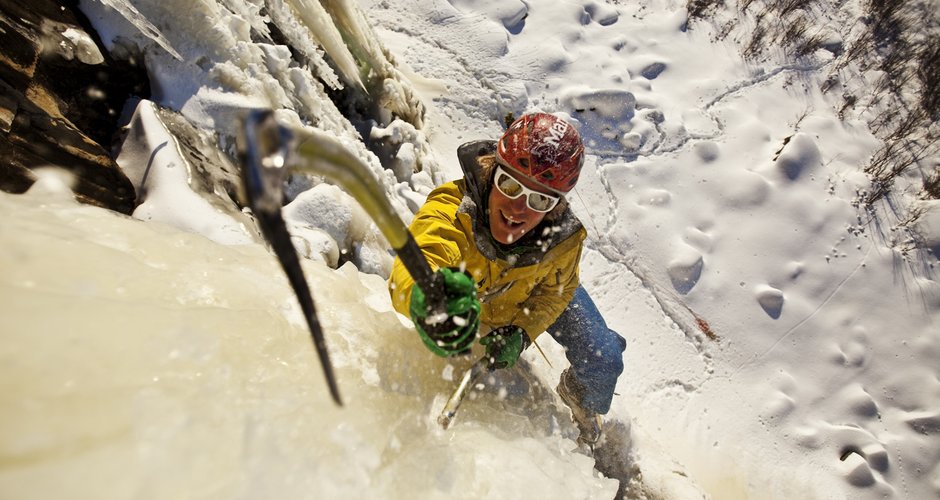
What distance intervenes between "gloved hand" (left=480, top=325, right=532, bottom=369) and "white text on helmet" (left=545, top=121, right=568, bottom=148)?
93cm

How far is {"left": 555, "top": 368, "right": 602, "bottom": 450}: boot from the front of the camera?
258 centimetres

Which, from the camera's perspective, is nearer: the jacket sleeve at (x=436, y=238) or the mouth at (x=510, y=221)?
the jacket sleeve at (x=436, y=238)

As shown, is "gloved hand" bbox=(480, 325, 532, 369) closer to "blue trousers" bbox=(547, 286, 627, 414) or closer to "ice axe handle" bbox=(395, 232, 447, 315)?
"blue trousers" bbox=(547, 286, 627, 414)

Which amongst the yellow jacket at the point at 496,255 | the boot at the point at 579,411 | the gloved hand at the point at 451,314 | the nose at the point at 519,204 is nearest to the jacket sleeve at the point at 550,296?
the yellow jacket at the point at 496,255

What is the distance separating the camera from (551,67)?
5.17 metres

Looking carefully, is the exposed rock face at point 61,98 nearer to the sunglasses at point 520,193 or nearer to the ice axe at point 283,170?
the ice axe at point 283,170

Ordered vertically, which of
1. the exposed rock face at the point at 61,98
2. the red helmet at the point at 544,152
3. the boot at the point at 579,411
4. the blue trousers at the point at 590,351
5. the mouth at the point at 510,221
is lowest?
the boot at the point at 579,411

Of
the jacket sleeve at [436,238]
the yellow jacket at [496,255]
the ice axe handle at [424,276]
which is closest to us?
the ice axe handle at [424,276]

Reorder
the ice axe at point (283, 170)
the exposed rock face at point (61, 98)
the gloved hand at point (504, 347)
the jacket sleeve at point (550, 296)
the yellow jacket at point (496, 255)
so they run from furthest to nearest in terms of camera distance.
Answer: the jacket sleeve at point (550, 296) < the gloved hand at point (504, 347) < the yellow jacket at point (496, 255) < the exposed rock face at point (61, 98) < the ice axe at point (283, 170)

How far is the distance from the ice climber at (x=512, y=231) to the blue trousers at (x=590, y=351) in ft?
0.09

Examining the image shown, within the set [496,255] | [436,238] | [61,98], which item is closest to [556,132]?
[496,255]

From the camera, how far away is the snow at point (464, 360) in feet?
3.18

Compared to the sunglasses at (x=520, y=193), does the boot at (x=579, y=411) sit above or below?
below

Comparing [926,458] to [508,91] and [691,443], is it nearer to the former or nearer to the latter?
[691,443]
